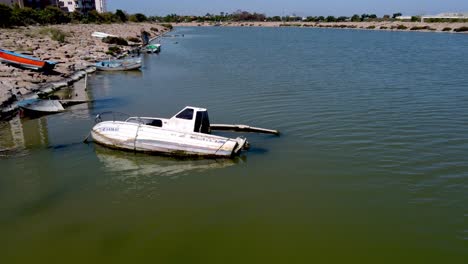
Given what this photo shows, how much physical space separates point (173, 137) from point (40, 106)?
45.3 feet

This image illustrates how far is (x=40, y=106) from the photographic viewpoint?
2648 cm

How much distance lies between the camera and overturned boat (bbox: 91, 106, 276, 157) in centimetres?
1839

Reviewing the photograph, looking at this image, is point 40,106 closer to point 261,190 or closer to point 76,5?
point 261,190

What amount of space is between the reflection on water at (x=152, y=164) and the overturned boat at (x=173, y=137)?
363 mm

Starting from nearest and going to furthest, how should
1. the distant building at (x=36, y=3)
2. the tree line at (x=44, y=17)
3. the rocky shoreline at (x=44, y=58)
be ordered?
the rocky shoreline at (x=44, y=58), the tree line at (x=44, y=17), the distant building at (x=36, y=3)

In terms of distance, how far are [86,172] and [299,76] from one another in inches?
1138

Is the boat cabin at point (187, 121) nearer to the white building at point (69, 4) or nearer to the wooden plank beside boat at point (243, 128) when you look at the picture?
the wooden plank beside boat at point (243, 128)

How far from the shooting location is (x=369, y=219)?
13.7m

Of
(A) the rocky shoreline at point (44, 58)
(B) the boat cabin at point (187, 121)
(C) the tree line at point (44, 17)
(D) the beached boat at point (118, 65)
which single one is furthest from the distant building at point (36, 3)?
(B) the boat cabin at point (187, 121)

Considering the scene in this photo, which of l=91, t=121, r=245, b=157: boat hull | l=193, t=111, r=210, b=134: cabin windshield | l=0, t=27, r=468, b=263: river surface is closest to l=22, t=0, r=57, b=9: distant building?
l=0, t=27, r=468, b=263: river surface

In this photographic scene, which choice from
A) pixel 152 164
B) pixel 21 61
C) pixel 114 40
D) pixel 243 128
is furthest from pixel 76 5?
pixel 152 164

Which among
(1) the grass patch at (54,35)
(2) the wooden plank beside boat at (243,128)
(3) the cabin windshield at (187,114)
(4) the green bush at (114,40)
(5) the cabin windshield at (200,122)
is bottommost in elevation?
(2) the wooden plank beside boat at (243,128)

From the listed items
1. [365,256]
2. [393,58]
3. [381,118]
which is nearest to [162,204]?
[365,256]

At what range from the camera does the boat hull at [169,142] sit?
722 inches
